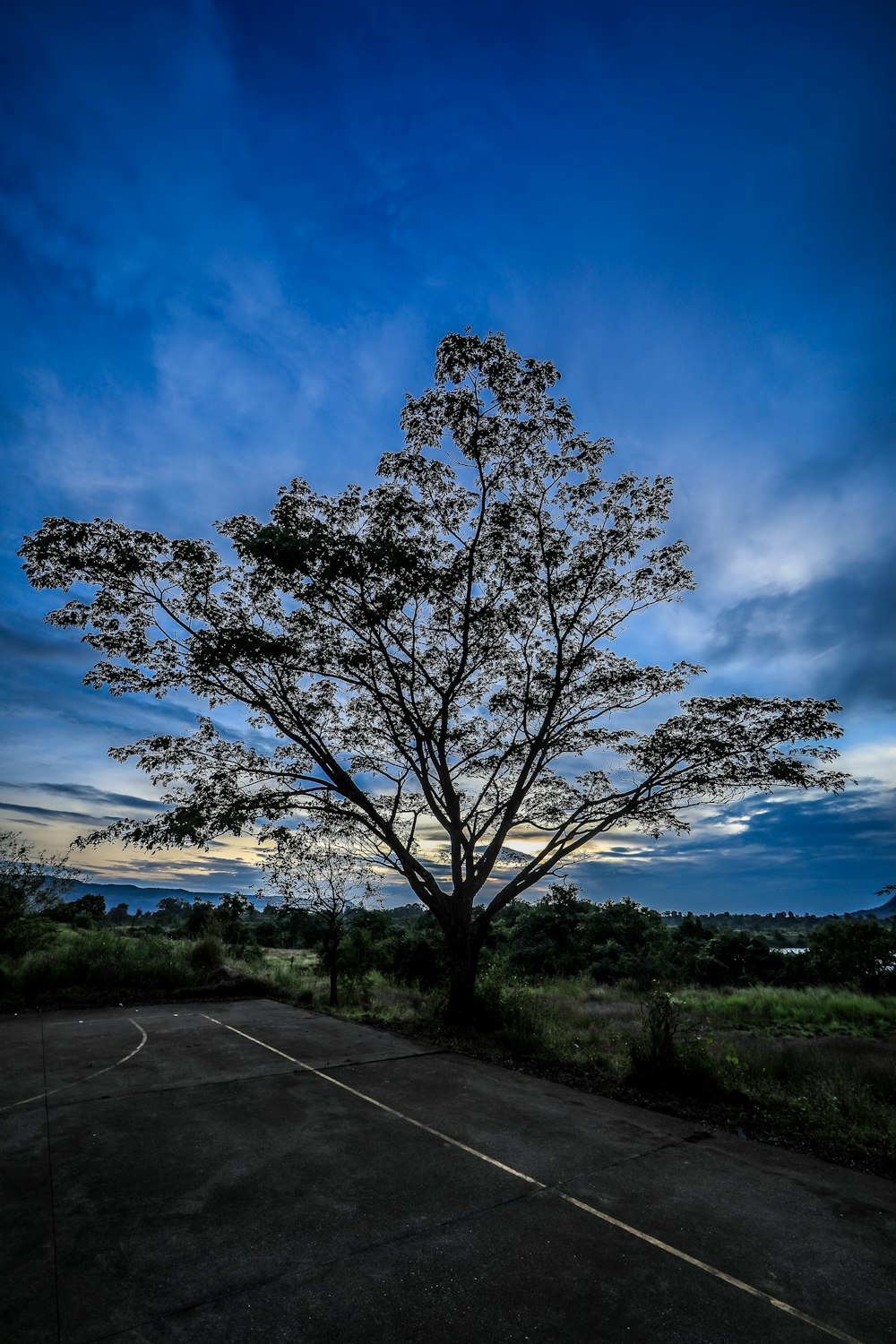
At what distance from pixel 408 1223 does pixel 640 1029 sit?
1046 centimetres

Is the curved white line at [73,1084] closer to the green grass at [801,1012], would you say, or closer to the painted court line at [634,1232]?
the painted court line at [634,1232]

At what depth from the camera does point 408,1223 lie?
4520 mm

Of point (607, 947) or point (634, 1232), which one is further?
point (607, 947)

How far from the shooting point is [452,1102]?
7.69m

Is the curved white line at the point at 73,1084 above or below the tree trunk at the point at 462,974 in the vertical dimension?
below

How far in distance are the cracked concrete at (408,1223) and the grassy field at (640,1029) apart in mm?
1084

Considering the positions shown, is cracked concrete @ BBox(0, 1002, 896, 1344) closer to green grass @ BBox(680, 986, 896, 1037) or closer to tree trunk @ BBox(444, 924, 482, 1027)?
tree trunk @ BBox(444, 924, 482, 1027)

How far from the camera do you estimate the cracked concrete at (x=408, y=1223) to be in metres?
3.51

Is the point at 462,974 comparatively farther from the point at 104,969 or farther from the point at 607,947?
the point at 607,947

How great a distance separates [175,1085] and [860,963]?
27.3 metres

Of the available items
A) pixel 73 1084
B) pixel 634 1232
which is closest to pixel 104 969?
pixel 73 1084

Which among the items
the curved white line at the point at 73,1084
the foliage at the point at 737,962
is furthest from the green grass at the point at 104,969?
the foliage at the point at 737,962

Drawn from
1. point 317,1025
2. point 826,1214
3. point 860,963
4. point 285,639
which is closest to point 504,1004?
point 317,1025

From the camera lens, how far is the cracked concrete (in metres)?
3.51
